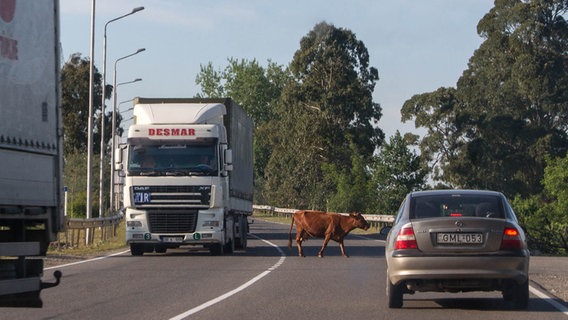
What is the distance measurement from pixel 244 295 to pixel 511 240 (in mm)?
4370

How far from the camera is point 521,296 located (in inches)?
574

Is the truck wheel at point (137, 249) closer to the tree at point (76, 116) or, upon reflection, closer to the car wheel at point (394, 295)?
the car wheel at point (394, 295)

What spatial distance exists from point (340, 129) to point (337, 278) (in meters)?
63.4

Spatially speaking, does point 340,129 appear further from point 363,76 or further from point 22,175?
point 22,175

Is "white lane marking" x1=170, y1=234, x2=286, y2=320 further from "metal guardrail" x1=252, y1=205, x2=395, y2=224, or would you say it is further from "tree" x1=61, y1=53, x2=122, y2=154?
"tree" x1=61, y1=53, x2=122, y2=154

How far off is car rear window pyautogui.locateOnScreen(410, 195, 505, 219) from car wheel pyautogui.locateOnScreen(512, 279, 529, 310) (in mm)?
892

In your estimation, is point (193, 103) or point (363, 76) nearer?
point (193, 103)

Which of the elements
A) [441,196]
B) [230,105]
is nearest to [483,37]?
[230,105]

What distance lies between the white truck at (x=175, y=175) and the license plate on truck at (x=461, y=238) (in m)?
14.1

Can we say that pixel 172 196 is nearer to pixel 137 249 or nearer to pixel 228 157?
pixel 228 157

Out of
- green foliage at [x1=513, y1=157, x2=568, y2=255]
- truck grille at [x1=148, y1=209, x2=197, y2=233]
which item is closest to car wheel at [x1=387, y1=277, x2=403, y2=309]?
truck grille at [x1=148, y1=209, x2=197, y2=233]

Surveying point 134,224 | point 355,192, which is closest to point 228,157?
point 134,224

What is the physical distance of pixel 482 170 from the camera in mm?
75562

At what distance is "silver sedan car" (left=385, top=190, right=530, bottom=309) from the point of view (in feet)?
46.2
